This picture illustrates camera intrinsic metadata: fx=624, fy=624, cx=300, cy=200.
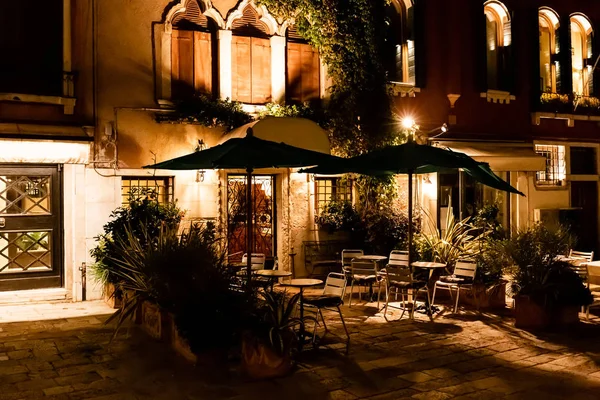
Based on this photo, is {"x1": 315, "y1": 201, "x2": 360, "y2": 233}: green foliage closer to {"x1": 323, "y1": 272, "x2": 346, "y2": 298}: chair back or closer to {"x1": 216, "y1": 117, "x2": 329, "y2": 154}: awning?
{"x1": 216, "y1": 117, "x2": 329, "y2": 154}: awning

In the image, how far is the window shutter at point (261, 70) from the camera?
12898 millimetres

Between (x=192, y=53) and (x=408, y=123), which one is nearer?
(x=192, y=53)

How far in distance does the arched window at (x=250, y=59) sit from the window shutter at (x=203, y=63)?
1.60ft

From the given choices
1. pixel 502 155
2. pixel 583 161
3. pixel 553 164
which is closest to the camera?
pixel 502 155

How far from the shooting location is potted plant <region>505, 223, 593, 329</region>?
27.9ft

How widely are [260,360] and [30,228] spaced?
6.35 meters

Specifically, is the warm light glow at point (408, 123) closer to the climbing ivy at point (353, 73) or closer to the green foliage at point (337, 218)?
the climbing ivy at point (353, 73)

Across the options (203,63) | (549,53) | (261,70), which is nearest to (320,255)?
(261,70)

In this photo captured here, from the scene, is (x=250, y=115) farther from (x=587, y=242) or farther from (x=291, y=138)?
(x=587, y=242)

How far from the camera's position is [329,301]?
7.38m

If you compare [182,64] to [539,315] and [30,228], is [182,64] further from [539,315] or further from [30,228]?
[539,315]

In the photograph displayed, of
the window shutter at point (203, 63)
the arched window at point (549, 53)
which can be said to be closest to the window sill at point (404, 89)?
the window shutter at point (203, 63)

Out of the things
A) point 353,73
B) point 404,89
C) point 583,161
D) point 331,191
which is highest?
point 353,73

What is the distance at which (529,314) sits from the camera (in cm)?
862
